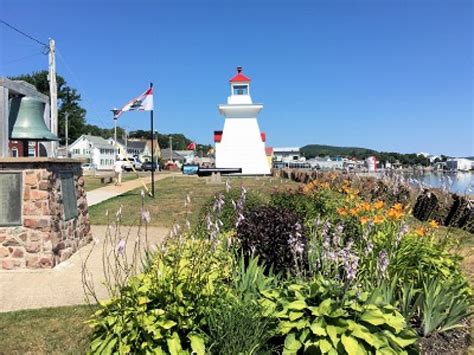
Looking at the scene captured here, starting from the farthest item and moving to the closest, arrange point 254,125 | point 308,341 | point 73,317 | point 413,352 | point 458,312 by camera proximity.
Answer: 1. point 254,125
2. point 73,317
3. point 458,312
4. point 413,352
5. point 308,341

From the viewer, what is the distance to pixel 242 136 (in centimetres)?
3253

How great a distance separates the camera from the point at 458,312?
12.5ft

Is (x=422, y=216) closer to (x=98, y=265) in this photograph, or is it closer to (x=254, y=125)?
(x=98, y=265)

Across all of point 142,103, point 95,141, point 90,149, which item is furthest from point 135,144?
point 142,103

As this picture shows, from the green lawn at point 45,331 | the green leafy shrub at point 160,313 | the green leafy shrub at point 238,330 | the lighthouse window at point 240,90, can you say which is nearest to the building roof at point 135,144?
the lighthouse window at point 240,90

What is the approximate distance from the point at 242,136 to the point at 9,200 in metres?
26.4

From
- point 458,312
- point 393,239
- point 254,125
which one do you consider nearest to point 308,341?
point 458,312

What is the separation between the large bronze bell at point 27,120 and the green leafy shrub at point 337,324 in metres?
5.82

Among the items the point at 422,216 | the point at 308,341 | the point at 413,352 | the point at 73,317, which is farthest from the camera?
the point at 422,216

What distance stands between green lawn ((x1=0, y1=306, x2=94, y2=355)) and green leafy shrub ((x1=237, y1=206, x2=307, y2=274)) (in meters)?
1.81

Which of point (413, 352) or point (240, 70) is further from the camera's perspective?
point (240, 70)

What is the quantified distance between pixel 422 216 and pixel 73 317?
1041 cm

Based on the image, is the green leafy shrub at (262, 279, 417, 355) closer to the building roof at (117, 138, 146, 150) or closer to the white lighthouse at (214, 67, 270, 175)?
the white lighthouse at (214, 67, 270, 175)

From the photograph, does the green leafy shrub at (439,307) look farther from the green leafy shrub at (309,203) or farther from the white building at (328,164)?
the white building at (328,164)
